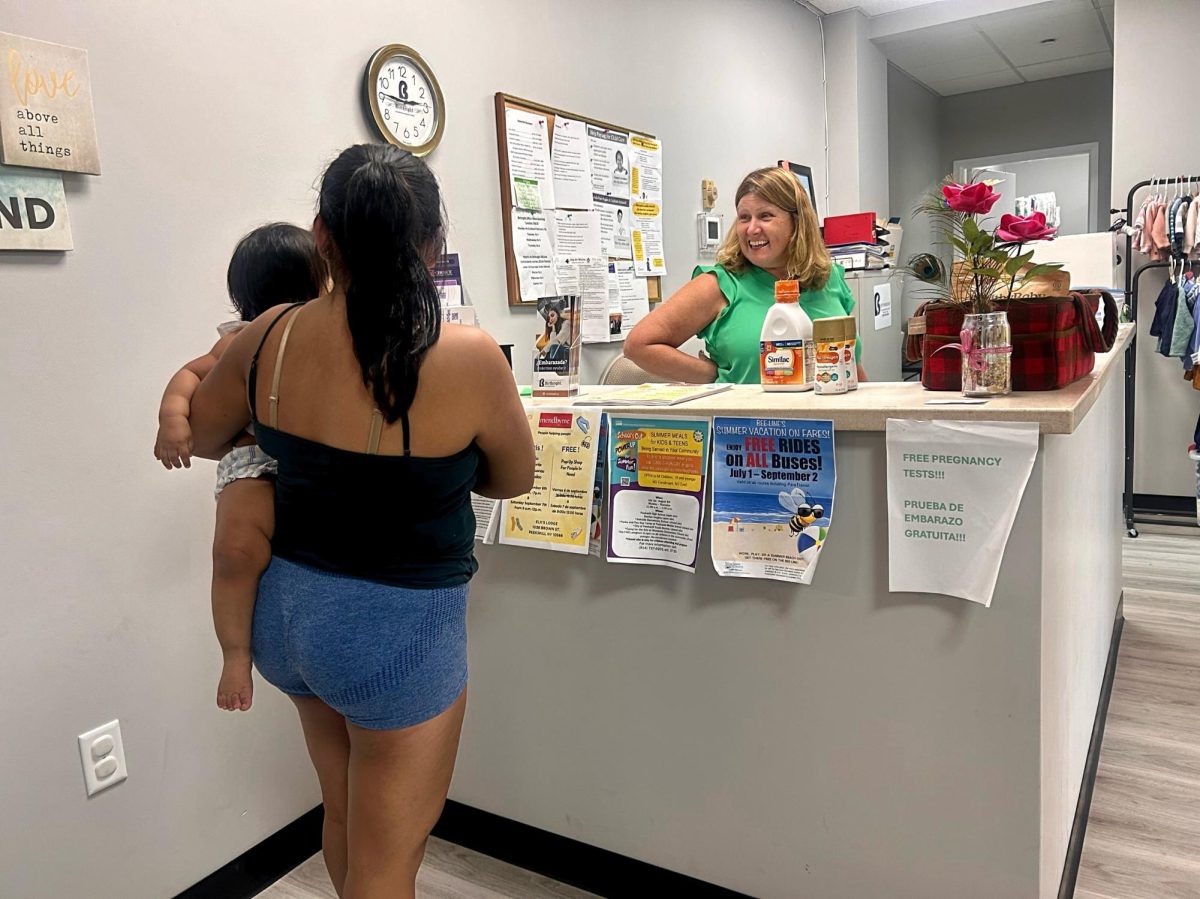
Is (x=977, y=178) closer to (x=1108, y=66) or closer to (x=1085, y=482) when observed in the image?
(x=1085, y=482)

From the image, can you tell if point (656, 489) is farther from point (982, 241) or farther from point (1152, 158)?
point (1152, 158)

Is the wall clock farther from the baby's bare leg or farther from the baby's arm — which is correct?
the baby's bare leg

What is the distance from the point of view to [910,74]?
6.44 meters

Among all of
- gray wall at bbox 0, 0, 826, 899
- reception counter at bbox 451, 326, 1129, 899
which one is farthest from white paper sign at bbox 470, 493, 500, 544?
gray wall at bbox 0, 0, 826, 899

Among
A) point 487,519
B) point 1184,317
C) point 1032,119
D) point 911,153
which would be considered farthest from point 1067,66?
point 487,519

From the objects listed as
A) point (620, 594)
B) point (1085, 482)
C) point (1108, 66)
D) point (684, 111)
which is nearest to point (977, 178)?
point (1085, 482)

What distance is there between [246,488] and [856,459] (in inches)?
36.8

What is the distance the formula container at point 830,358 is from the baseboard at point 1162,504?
13.2ft

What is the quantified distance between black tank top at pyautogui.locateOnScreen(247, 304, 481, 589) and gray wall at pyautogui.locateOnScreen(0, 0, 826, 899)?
2.36 feet

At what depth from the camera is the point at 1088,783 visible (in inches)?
81.9

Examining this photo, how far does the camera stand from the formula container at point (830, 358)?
→ 1.61 metres

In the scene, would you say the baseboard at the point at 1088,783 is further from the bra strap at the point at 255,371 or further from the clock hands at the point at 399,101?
the clock hands at the point at 399,101

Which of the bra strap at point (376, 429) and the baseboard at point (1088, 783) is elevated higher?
the bra strap at point (376, 429)

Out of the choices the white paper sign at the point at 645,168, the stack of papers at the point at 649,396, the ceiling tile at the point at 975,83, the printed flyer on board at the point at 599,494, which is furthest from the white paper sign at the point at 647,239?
the ceiling tile at the point at 975,83
